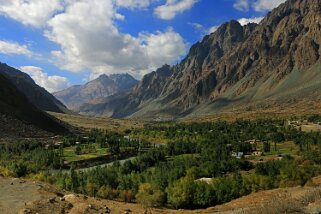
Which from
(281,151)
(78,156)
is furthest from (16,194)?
(281,151)

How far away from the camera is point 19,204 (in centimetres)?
3462

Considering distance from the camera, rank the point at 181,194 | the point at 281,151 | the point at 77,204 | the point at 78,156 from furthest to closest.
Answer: the point at 281,151, the point at 78,156, the point at 181,194, the point at 77,204

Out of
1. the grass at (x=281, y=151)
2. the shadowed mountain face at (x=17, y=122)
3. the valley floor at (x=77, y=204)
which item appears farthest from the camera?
the shadowed mountain face at (x=17, y=122)

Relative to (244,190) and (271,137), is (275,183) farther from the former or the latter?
(271,137)

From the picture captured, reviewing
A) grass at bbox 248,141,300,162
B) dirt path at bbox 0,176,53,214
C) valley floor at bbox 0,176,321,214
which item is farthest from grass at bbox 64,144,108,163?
valley floor at bbox 0,176,321,214

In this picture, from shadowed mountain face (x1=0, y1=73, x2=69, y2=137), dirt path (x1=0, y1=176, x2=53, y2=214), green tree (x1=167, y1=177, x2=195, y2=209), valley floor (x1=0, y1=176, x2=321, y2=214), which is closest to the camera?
valley floor (x1=0, y1=176, x2=321, y2=214)

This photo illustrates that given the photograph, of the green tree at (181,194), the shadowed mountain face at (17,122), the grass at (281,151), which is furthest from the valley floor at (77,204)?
the shadowed mountain face at (17,122)

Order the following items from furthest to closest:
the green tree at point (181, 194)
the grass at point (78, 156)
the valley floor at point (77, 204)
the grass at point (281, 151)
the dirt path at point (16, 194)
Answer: the grass at point (78, 156), the grass at point (281, 151), the green tree at point (181, 194), the dirt path at point (16, 194), the valley floor at point (77, 204)

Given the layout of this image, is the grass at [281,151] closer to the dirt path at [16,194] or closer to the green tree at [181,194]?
the green tree at [181,194]

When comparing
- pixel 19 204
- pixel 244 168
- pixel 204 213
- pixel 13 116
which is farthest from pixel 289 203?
→ pixel 13 116

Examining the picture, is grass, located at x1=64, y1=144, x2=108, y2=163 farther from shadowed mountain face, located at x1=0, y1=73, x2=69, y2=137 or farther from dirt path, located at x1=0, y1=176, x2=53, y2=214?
dirt path, located at x1=0, y1=176, x2=53, y2=214

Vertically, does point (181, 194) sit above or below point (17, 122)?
below

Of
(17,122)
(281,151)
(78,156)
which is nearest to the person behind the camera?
(78,156)

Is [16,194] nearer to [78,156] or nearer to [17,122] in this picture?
[78,156]
